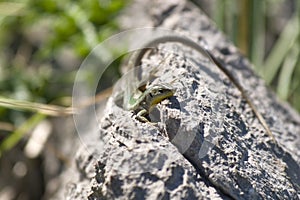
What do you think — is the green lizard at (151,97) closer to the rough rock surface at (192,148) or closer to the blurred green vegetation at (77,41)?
the rough rock surface at (192,148)

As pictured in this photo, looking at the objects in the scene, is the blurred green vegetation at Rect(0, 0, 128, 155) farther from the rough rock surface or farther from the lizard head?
the lizard head

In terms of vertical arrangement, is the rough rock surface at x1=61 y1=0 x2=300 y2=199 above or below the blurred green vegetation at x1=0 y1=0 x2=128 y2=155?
below

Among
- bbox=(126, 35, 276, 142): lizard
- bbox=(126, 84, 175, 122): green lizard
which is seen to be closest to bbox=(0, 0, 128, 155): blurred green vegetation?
bbox=(126, 35, 276, 142): lizard

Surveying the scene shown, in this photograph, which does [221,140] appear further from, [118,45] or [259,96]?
[118,45]

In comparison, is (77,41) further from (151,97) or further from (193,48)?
(151,97)

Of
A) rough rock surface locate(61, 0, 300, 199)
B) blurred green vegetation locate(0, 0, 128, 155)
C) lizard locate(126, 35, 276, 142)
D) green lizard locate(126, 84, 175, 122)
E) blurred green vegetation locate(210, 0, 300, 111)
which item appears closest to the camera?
rough rock surface locate(61, 0, 300, 199)

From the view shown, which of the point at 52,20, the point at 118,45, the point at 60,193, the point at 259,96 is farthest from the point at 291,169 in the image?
the point at 52,20

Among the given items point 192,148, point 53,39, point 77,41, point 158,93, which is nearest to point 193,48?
point 158,93

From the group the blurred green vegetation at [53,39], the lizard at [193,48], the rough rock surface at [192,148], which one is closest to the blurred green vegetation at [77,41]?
the blurred green vegetation at [53,39]

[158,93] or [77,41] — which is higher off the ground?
[77,41]
